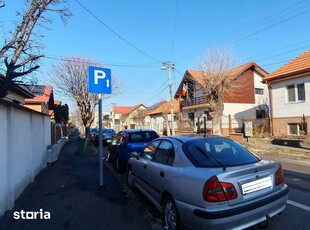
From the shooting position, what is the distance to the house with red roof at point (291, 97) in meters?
18.7

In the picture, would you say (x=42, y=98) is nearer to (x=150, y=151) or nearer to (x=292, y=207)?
(x=150, y=151)

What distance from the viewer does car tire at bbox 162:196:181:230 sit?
4.11 m

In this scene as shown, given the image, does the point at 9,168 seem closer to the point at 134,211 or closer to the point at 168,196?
the point at 134,211

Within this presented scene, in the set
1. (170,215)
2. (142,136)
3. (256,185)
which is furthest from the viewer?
(142,136)

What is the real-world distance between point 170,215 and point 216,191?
1.11 m

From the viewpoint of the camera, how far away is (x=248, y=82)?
1324 inches

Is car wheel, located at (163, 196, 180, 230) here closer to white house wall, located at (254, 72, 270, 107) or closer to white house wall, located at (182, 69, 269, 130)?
white house wall, located at (182, 69, 269, 130)

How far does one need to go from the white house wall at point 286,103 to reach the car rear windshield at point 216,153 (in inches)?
640

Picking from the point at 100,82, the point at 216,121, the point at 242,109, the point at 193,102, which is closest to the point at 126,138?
the point at 100,82

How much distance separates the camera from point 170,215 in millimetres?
4336

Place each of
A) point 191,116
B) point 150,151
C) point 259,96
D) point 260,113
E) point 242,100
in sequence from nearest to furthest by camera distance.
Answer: point 150,151 → point 260,113 → point 242,100 → point 259,96 → point 191,116

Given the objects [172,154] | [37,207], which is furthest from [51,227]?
[172,154]

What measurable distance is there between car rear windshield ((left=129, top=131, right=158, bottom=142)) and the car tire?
5528 millimetres

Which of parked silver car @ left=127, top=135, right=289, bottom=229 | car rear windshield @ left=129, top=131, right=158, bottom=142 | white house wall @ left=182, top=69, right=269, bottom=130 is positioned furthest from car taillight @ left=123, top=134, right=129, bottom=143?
white house wall @ left=182, top=69, right=269, bottom=130
